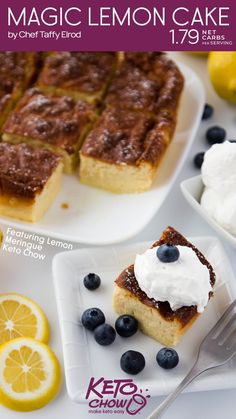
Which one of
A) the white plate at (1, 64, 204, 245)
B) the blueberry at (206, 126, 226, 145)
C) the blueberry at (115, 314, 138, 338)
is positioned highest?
the blueberry at (206, 126, 226, 145)

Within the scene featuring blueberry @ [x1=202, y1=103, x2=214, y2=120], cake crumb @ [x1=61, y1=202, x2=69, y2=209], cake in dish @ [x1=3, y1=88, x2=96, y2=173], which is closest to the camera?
cake crumb @ [x1=61, y1=202, x2=69, y2=209]

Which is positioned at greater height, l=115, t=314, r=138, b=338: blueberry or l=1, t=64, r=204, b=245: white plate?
l=1, t=64, r=204, b=245: white plate

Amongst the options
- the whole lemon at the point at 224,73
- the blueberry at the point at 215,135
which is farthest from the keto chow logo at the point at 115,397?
the whole lemon at the point at 224,73

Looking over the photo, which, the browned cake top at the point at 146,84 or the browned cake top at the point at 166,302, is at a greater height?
the browned cake top at the point at 146,84

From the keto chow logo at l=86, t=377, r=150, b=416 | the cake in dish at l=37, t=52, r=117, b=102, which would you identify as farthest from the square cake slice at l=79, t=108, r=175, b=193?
the keto chow logo at l=86, t=377, r=150, b=416

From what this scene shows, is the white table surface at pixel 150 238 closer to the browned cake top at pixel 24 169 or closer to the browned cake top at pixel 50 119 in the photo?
the browned cake top at pixel 24 169

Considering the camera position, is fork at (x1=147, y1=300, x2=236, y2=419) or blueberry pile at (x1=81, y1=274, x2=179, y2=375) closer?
fork at (x1=147, y1=300, x2=236, y2=419)

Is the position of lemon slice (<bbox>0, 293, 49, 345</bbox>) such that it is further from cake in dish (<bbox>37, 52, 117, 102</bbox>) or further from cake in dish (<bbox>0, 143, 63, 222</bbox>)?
cake in dish (<bbox>37, 52, 117, 102</bbox>)
